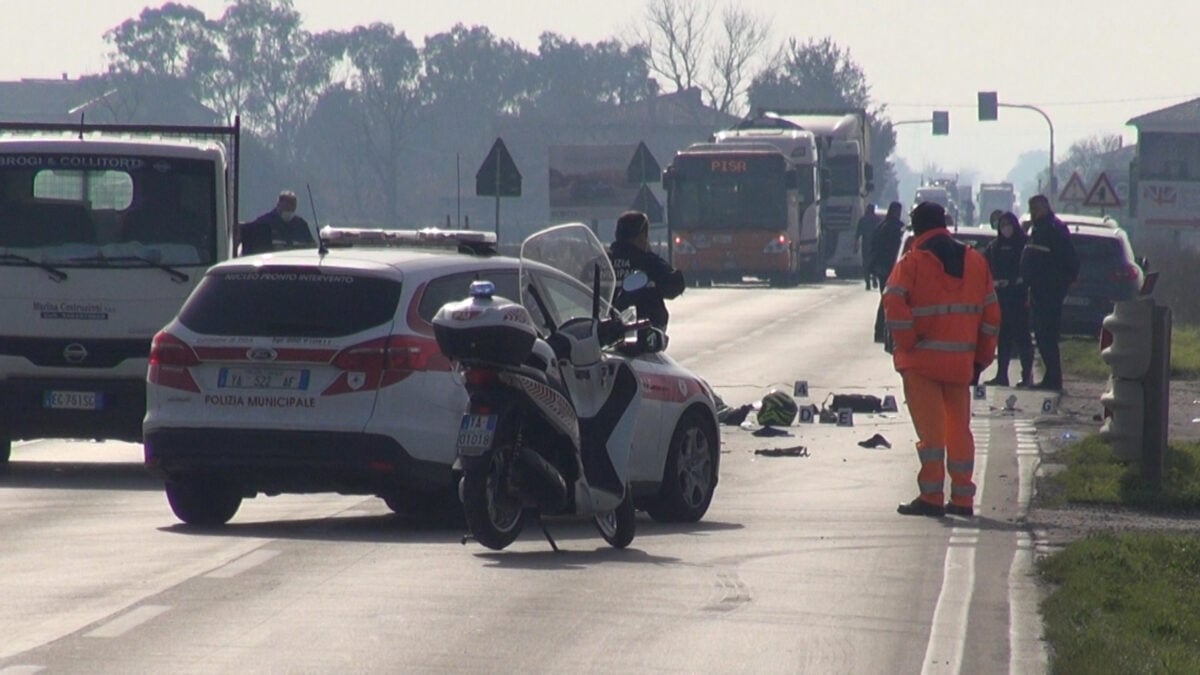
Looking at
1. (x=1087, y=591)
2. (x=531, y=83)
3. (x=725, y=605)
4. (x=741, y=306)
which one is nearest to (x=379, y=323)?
(x=725, y=605)

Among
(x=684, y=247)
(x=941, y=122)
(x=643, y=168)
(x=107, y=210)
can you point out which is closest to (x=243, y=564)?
(x=107, y=210)

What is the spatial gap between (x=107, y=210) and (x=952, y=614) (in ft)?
27.2

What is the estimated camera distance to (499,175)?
3119cm

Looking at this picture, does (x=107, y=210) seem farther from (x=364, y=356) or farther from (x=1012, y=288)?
(x=1012, y=288)

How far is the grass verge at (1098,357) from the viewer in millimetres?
26469

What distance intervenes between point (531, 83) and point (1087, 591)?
15825 cm

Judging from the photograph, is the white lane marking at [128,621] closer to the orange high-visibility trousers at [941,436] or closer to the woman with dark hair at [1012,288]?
the orange high-visibility trousers at [941,436]

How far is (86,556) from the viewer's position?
37.8 feet

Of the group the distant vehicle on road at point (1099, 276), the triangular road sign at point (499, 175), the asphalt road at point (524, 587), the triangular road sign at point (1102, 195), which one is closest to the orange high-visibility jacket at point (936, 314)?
the asphalt road at point (524, 587)

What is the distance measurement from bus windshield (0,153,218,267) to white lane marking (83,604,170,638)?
671 centimetres

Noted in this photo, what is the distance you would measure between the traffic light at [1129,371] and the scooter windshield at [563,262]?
138 inches

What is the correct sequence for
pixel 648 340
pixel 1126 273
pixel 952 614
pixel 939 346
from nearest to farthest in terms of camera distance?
pixel 952 614
pixel 648 340
pixel 939 346
pixel 1126 273

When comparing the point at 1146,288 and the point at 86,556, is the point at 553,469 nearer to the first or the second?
the point at 86,556

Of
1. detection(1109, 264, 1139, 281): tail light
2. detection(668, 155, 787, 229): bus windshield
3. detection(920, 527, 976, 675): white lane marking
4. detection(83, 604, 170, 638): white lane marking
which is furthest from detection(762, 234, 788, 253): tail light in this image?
detection(83, 604, 170, 638): white lane marking
